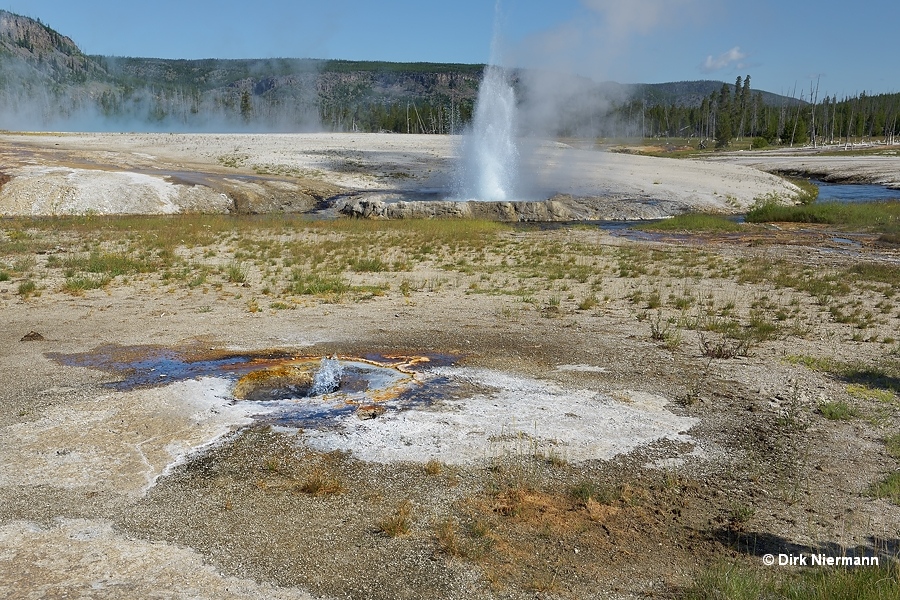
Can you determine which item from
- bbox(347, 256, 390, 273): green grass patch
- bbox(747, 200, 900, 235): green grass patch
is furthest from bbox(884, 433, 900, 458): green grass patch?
bbox(747, 200, 900, 235): green grass patch

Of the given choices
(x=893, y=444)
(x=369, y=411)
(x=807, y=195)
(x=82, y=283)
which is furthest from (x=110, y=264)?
(x=807, y=195)

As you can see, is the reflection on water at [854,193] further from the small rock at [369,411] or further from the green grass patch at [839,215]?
the small rock at [369,411]

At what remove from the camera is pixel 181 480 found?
272 inches

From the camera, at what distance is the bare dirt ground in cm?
560

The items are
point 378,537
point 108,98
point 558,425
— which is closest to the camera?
point 378,537

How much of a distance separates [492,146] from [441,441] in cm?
3620

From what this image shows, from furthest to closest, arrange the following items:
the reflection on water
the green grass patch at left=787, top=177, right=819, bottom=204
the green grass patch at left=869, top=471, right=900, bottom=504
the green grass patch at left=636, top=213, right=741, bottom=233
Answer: the reflection on water, the green grass patch at left=787, top=177, right=819, bottom=204, the green grass patch at left=636, top=213, right=741, bottom=233, the green grass patch at left=869, top=471, right=900, bottom=504

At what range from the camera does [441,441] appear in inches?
310

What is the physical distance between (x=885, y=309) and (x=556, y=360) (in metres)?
8.48

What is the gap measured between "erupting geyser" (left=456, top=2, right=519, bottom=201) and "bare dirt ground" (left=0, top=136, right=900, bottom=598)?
25967 millimetres

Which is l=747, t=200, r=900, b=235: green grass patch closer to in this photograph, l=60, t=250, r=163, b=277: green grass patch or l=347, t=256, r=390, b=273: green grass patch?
l=347, t=256, r=390, b=273: green grass patch

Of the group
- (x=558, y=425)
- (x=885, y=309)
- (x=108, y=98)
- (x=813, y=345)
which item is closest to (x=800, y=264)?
(x=885, y=309)

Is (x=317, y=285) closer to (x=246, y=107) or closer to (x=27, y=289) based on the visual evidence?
(x=27, y=289)

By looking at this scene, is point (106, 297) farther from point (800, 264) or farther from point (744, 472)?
point (800, 264)
